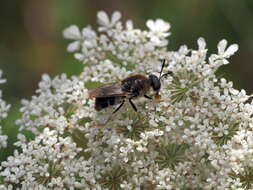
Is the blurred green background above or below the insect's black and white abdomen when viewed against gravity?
above

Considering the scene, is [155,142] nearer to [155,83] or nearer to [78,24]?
[155,83]

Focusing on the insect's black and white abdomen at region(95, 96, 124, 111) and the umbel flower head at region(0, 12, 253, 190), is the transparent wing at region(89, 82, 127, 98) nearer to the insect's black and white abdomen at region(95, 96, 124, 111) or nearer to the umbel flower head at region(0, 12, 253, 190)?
the insect's black and white abdomen at region(95, 96, 124, 111)

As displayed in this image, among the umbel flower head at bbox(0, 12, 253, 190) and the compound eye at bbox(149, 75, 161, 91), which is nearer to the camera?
the umbel flower head at bbox(0, 12, 253, 190)

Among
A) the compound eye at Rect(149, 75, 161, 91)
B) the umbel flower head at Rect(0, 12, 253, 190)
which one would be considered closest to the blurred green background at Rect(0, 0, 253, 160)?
the umbel flower head at Rect(0, 12, 253, 190)

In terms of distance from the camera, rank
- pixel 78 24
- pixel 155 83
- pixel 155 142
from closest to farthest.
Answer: pixel 155 142
pixel 155 83
pixel 78 24

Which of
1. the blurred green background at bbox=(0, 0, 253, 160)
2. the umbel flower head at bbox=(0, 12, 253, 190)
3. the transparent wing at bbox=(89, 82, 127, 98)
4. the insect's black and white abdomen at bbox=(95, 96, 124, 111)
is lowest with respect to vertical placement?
the umbel flower head at bbox=(0, 12, 253, 190)

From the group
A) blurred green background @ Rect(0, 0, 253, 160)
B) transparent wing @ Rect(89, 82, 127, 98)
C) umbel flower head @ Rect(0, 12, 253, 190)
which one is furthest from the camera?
blurred green background @ Rect(0, 0, 253, 160)

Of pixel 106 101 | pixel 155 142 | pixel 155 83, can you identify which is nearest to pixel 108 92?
pixel 106 101
